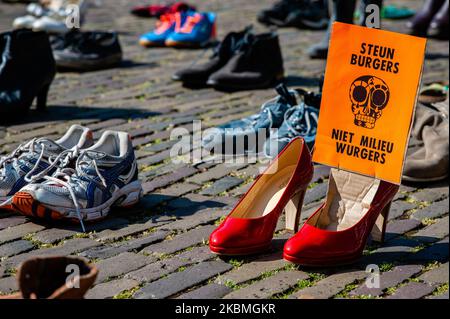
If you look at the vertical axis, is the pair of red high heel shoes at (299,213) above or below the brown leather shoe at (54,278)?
below

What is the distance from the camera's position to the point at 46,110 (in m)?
5.72

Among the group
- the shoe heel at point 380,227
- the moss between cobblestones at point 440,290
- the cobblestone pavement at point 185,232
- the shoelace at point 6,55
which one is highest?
the shoelace at point 6,55

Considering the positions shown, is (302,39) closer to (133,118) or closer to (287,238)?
(133,118)

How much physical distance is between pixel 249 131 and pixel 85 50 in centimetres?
255

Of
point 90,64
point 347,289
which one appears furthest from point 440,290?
point 90,64

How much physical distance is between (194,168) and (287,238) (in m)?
1.10

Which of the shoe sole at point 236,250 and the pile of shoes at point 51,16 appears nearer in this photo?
the shoe sole at point 236,250

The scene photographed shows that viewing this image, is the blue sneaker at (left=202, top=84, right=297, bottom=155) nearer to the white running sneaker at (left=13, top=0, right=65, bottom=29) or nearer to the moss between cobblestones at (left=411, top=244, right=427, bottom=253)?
the moss between cobblestones at (left=411, top=244, right=427, bottom=253)

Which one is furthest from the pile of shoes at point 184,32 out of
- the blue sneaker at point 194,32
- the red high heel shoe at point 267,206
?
the red high heel shoe at point 267,206

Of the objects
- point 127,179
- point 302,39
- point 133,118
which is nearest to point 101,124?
point 133,118

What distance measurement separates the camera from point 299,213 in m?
3.60

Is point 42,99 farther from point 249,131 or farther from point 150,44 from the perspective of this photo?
point 150,44

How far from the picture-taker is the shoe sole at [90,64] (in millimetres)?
6801

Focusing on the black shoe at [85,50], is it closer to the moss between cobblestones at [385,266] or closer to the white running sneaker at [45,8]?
the white running sneaker at [45,8]
